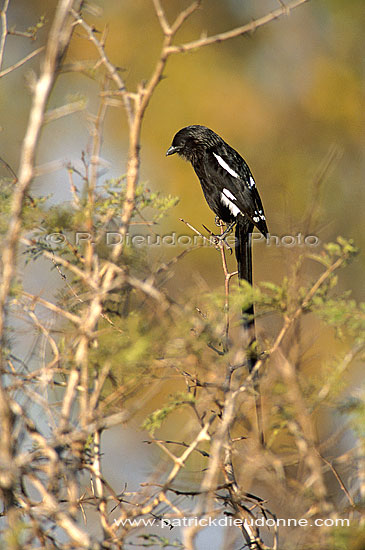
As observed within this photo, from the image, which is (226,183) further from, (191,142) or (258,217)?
(191,142)

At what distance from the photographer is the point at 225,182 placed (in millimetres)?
3984

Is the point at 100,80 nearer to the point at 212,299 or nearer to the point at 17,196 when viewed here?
the point at 17,196

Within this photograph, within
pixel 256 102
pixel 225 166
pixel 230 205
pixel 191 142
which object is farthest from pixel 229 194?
pixel 256 102

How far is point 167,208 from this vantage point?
1892 millimetres

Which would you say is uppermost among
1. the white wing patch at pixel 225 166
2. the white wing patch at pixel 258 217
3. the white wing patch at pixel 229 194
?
the white wing patch at pixel 225 166

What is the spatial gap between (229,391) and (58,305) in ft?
1.68

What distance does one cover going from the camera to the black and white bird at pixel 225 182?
3.84 m

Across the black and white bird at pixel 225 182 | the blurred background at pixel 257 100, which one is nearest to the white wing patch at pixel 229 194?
the black and white bird at pixel 225 182

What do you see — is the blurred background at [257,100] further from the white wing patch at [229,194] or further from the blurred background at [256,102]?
the white wing patch at [229,194]

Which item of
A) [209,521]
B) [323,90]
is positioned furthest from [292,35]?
[209,521]

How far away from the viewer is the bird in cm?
383

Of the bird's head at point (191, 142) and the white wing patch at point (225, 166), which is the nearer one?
the white wing patch at point (225, 166)

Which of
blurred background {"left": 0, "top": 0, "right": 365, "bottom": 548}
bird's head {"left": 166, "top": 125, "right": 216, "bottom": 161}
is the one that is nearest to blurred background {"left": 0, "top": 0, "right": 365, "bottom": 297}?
blurred background {"left": 0, "top": 0, "right": 365, "bottom": 548}

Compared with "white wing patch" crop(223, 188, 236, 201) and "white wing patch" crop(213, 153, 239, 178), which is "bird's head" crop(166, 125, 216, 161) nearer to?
"white wing patch" crop(213, 153, 239, 178)
